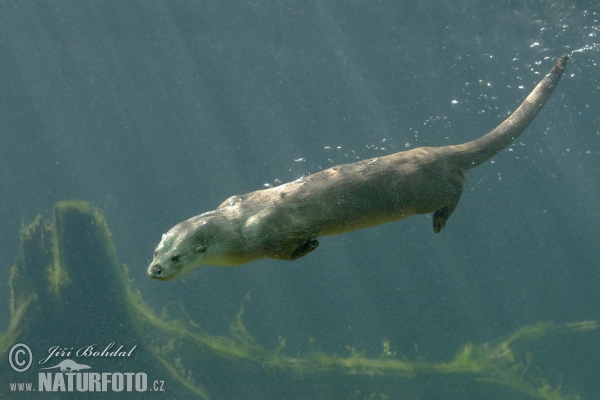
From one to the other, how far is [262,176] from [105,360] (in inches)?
589

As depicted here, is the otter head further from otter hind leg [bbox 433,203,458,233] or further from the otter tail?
the otter tail

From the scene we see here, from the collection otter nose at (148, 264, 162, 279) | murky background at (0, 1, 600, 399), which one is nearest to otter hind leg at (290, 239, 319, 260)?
otter nose at (148, 264, 162, 279)

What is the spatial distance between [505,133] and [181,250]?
352 centimetres

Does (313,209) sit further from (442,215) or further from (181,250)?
(442,215)

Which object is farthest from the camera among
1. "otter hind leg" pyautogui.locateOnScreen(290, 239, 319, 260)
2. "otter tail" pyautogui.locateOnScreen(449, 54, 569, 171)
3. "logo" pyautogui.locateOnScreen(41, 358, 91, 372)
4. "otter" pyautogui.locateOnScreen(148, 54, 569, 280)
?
"logo" pyautogui.locateOnScreen(41, 358, 91, 372)

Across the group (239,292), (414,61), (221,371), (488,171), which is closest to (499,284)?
(488,171)

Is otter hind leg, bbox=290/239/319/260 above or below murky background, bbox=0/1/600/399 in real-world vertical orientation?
below

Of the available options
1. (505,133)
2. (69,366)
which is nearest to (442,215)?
(505,133)

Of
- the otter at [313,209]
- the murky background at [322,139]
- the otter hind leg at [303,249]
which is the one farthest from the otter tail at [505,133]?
the murky background at [322,139]

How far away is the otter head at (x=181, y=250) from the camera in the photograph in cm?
276

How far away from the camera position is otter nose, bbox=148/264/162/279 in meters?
2.72

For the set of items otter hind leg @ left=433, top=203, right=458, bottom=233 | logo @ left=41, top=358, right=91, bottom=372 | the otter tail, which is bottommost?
otter hind leg @ left=433, top=203, right=458, bottom=233

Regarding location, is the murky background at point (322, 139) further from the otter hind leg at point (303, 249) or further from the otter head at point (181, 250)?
the otter head at point (181, 250)

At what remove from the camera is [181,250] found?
2.80m
